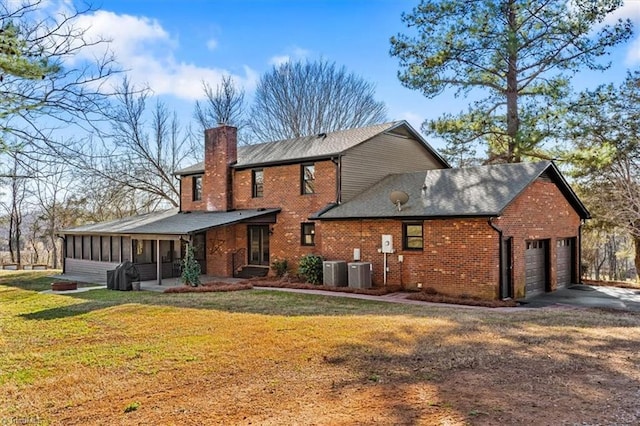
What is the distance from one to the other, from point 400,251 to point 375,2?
8.42 metres

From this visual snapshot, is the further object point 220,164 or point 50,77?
point 220,164

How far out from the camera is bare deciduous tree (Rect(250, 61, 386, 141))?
1560 inches

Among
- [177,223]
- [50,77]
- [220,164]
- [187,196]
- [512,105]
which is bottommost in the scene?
[177,223]

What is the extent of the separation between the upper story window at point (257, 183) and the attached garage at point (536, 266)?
11.0 meters

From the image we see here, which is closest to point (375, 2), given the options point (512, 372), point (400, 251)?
point (400, 251)

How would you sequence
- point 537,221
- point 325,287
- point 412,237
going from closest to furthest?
1. point 412,237
2. point 537,221
3. point 325,287

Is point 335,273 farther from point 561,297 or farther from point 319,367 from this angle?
point 319,367

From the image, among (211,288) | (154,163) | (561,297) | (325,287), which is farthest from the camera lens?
(154,163)

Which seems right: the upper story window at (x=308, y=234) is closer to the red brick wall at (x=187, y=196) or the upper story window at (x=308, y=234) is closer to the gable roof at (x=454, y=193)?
the gable roof at (x=454, y=193)

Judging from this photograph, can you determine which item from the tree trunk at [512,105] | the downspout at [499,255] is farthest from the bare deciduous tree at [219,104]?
the downspout at [499,255]

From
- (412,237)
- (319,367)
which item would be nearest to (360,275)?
(412,237)

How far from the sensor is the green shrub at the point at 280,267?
1978 cm

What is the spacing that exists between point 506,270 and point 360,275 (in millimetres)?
4567

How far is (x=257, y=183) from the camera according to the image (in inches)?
856
